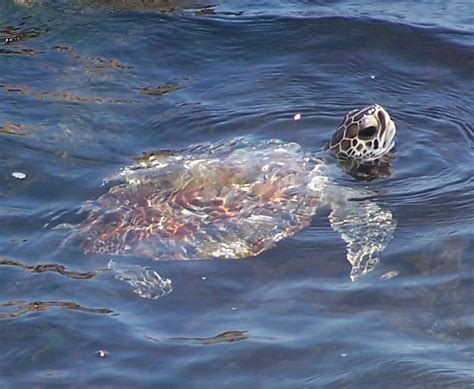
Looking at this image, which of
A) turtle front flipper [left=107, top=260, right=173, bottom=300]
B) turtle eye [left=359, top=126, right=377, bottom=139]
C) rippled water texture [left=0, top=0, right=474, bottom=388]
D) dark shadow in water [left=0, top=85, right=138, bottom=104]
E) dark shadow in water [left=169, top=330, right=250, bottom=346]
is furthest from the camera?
dark shadow in water [left=0, top=85, right=138, bottom=104]

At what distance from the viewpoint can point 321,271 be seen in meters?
5.64

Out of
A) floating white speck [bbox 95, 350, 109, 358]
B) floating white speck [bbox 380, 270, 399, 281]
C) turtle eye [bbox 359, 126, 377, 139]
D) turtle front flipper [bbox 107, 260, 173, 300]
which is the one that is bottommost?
floating white speck [bbox 95, 350, 109, 358]

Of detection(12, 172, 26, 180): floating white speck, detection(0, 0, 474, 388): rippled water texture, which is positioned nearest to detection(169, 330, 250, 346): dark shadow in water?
detection(0, 0, 474, 388): rippled water texture

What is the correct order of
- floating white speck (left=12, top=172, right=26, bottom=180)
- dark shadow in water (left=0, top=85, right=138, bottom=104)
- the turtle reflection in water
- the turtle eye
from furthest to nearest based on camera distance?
1. dark shadow in water (left=0, top=85, right=138, bottom=104)
2. the turtle eye
3. floating white speck (left=12, top=172, right=26, bottom=180)
4. the turtle reflection in water

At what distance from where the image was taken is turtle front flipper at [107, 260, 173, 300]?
537cm

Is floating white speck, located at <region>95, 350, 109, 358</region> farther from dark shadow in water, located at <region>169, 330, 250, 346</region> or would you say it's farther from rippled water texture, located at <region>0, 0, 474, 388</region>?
Result: dark shadow in water, located at <region>169, 330, 250, 346</region>

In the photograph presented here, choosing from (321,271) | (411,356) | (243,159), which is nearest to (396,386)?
(411,356)

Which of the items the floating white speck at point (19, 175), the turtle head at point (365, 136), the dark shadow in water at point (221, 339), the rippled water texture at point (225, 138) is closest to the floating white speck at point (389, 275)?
the rippled water texture at point (225, 138)

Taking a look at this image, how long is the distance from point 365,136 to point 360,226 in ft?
3.69

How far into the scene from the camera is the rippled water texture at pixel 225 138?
4.85 m

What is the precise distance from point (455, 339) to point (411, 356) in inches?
10.6

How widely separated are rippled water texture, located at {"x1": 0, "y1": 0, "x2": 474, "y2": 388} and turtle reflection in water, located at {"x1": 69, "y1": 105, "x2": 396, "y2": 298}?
81 millimetres

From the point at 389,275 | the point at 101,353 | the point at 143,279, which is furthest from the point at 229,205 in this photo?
the point at 101,353

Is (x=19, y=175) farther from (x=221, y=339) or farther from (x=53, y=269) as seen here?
(x=221, y=339)
